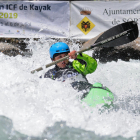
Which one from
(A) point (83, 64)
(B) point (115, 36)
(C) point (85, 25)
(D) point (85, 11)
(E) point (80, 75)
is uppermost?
(D) point (85, 11)

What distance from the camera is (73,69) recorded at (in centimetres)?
362

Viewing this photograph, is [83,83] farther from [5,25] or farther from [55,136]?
[5,25]

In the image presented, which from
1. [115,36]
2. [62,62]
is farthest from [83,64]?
[115,36]

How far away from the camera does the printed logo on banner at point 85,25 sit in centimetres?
658

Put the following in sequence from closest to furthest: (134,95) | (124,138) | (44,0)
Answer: (124,138)
(134,95)
(44,0)

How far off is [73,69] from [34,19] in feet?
11.3

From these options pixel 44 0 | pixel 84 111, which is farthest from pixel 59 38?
pixel 84 111

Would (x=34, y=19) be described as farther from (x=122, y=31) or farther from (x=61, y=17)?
(x=122, y=31)

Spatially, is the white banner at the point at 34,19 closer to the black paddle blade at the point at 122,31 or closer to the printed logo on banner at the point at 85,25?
the printed logo on banner at the point at 85,25

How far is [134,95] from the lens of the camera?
3898mm

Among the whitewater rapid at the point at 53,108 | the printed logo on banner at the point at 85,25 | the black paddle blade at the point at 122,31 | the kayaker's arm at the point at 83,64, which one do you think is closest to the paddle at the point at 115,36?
the black paddle blade at the point at 122,31

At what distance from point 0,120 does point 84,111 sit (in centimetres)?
105

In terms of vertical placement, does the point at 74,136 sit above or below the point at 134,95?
below

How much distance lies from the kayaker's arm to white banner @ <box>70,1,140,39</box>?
3006 millimetres
